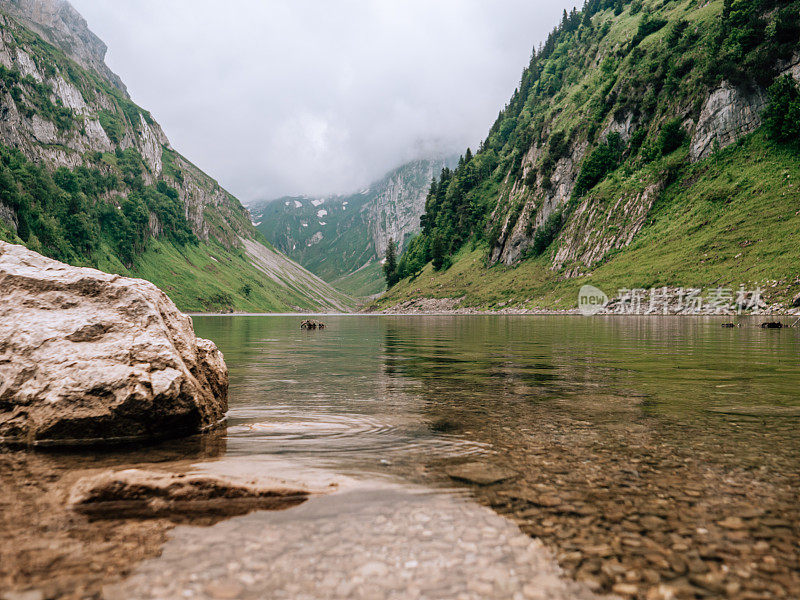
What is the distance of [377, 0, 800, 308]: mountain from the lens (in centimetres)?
6894

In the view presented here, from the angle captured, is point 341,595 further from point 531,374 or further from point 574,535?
point 531,374

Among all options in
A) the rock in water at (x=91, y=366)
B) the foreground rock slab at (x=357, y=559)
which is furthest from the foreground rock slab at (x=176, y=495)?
the rock in water at (x=91, y=366)

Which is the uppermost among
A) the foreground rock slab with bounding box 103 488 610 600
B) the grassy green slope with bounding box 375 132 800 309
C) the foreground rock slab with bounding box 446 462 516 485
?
the grassy green slope with bounding box 375 132 800 309

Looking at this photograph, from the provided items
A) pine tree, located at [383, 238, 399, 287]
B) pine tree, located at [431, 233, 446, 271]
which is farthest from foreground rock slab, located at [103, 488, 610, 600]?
pine tree, located at [383, 238, 399, 287]

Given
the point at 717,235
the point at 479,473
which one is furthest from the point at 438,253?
the point at 479,473

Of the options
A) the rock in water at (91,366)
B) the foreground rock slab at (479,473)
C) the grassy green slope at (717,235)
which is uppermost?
the grassy green slope at (717,235)

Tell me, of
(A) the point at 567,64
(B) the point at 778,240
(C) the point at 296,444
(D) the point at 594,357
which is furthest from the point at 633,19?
(C) the point at 296,444

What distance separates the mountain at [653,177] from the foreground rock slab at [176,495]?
66.6 meters

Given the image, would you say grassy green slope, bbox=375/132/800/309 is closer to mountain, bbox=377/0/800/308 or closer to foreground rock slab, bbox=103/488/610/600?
mountain, bbox=377/0/800/308

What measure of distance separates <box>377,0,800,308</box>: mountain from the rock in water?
6661 centimetres

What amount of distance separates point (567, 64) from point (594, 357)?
219m

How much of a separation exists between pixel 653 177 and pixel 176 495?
375 feet

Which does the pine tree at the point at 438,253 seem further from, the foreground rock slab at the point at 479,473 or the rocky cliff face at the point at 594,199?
the foreground rock slab at the point at 479,473

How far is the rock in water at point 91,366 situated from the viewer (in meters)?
7.58
